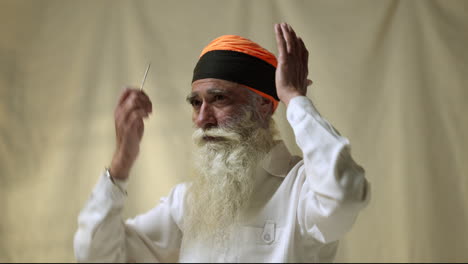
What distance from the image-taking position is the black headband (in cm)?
162

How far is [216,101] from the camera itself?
5.26 feet

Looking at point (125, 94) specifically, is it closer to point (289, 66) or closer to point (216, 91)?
point (216, 91)

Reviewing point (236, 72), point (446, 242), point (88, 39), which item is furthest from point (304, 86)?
point (88, 39)

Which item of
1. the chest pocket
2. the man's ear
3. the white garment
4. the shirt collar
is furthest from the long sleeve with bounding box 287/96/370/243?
the man's ear

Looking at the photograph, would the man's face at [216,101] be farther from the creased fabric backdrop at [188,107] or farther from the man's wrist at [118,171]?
the creased fabric backdrop at [188,107]

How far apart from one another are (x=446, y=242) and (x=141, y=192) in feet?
4.45

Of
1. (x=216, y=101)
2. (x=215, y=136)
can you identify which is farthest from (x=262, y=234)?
(x=216, y=101)

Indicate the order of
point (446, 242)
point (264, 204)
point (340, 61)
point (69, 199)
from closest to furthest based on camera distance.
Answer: point (264, 204) < point (446, 242) < point (340, 61) < point (69, 199)

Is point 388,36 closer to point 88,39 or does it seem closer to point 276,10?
point 276,10

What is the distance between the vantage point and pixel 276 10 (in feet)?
7.19

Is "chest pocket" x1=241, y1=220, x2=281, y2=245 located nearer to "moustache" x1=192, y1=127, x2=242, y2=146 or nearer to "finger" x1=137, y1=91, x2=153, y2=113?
"moustache" x1=192, y1=127, x2=242, y2=146

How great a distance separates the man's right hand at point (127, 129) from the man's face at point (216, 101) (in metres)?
0.20

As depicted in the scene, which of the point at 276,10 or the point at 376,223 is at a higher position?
the point at 276,10

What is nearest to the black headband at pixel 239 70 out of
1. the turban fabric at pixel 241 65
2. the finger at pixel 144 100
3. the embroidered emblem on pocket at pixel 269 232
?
the turban fabric at pixel 241 65
